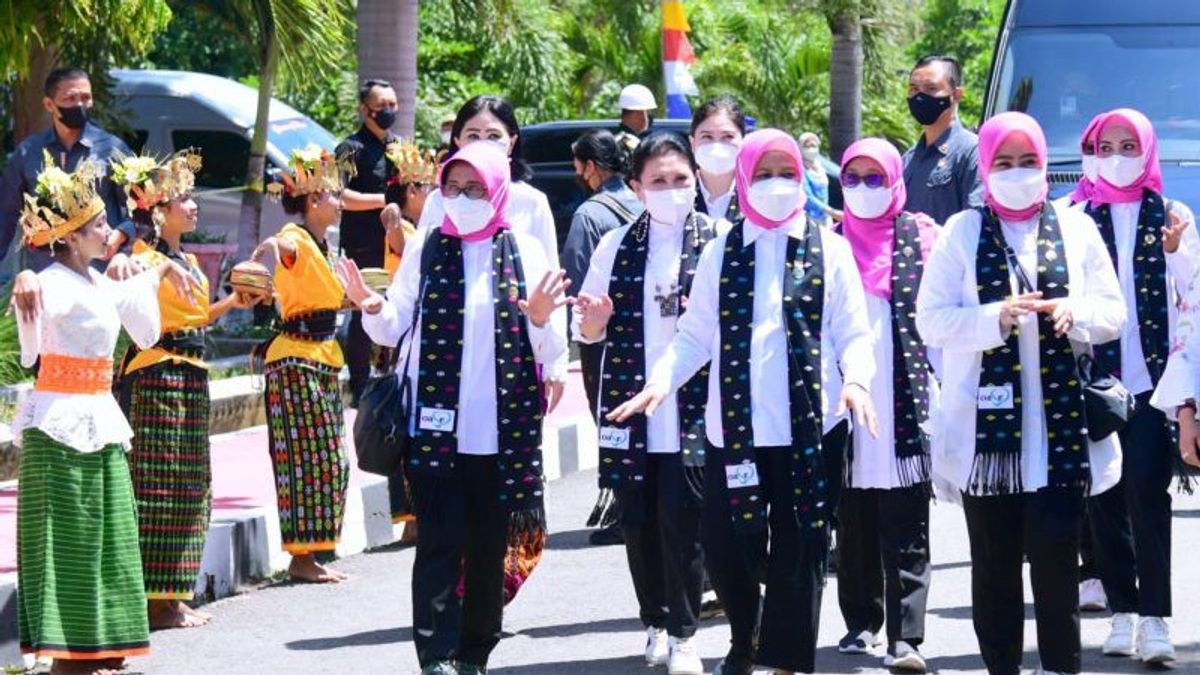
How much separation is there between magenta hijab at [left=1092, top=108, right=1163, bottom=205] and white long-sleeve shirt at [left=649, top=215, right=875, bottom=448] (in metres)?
1.39

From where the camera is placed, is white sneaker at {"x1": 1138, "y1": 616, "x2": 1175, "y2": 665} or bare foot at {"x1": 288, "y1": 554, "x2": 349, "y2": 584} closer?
white sneaker at {"x1": 1138, "y1": 616, "x2": 1175, "y2": 665}

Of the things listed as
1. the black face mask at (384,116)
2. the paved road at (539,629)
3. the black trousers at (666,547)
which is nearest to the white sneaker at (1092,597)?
the paved road at (539,629)

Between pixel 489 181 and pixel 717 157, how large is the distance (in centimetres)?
135

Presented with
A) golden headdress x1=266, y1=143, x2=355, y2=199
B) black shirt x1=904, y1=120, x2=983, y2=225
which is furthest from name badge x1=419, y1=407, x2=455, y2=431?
black shirt x1=904, y1=120, x2=983, y2=225

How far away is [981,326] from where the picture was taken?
7.03 meters

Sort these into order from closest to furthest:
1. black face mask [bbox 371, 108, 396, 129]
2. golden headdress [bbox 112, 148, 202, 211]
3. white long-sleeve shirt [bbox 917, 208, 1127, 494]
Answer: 1. white long-sleeve shirt [bbox 917, 208, 1127, 494]
2. golden headdress [bbox 112, 148, 202, 211]
3. black face mask [bbox 371, 108, 396, 129]

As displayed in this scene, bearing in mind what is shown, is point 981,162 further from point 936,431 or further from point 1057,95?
point 1057,95

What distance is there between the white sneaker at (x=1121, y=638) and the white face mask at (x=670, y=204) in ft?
6.94

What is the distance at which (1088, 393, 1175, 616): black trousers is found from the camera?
8250mm

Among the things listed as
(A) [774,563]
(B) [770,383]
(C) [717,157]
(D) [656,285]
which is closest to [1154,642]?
(A) [774,563]

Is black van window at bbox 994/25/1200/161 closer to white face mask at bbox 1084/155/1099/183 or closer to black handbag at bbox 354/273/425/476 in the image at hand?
white face mask at bbox 1084/155/1099/183

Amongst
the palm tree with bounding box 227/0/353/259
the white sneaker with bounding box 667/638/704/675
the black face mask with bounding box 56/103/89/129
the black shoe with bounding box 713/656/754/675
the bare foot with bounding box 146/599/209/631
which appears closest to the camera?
the black shoe with bounding box 713/656/754/675

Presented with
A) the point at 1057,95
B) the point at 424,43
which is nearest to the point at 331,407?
the point at 1057,95

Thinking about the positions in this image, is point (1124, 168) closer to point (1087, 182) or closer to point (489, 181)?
point (1087, 182)
